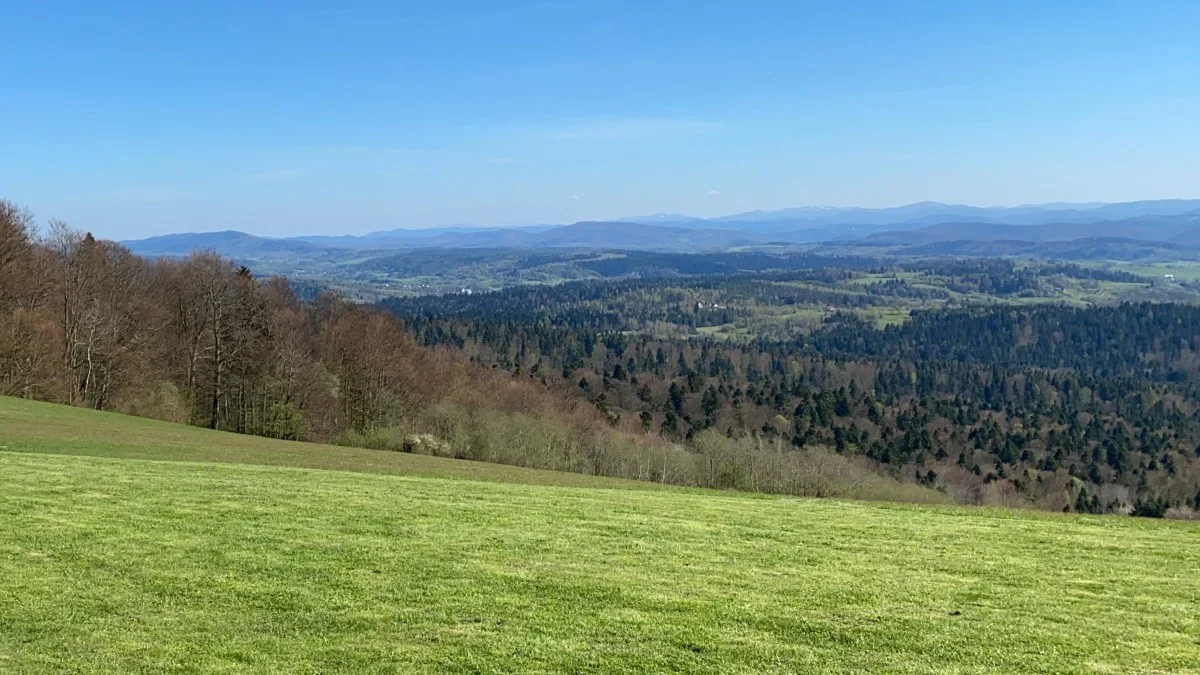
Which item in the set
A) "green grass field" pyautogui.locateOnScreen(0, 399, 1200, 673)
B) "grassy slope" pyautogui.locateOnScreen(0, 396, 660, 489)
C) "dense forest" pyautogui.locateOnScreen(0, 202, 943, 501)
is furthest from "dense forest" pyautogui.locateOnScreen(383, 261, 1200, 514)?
"green grass field" pyautogui.locateOnScreen(0, 399, 1200, 673)

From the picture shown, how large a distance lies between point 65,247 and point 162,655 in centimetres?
5922

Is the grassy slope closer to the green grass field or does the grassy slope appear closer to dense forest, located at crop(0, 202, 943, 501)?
the green grass field

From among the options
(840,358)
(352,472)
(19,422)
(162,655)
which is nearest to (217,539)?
(162,655)

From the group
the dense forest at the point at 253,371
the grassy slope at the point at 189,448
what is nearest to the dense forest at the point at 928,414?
the dense forest at the point at 253,371

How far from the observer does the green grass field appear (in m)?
10.2

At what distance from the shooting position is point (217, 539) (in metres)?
15.9

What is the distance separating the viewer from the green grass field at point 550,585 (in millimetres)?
10227

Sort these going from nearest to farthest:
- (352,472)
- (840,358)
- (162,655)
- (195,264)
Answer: (162,655) < (352,472) < (195,264) < (840,358)

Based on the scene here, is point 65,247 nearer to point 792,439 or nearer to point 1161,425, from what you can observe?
point 792,439

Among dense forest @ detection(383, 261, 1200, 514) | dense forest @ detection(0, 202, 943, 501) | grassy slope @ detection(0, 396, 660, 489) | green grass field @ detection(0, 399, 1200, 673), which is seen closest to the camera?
green grass field @ detection(0, 399, 1200, 673)

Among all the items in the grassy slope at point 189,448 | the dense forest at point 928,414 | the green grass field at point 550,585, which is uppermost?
the green grass field at point 550,585

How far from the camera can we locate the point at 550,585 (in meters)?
13.2

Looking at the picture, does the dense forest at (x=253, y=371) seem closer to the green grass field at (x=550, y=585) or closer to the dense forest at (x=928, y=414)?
the dense forest at (x=928, y=414)

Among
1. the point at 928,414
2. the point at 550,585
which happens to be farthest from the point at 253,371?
the point at 928,414
